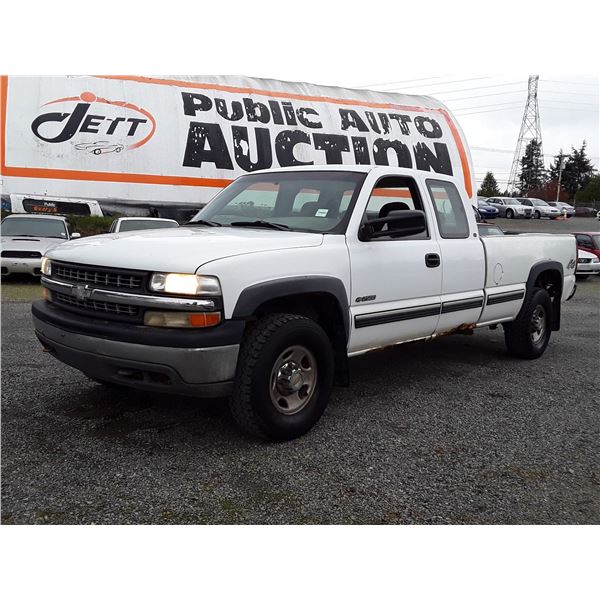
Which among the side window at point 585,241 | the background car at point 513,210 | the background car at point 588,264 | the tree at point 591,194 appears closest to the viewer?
the background car at point 588,264

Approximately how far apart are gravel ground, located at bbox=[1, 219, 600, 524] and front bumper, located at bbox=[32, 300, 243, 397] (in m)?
0.45

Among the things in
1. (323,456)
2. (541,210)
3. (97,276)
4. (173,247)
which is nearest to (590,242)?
(323,456)

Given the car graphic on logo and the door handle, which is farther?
the car graphic on logo

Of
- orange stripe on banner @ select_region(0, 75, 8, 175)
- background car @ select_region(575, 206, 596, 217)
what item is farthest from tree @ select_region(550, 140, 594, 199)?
orange stripe on banner @ select_region(0, 75, 8, 175)

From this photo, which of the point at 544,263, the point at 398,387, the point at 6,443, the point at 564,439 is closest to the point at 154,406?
the point at 6,443

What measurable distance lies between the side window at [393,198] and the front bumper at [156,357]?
1778 millimetres

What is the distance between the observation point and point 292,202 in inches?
183

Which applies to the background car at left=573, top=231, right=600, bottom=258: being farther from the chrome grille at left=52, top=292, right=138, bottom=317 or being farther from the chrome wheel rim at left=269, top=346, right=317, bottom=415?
the chrome grille at left=52, top=292, right=138, bottom=317

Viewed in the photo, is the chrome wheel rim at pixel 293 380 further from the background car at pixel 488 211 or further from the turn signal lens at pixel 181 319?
the background car at pixel 488 211

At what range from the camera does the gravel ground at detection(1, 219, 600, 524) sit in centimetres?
301

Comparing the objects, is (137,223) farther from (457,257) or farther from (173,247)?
(173,247)

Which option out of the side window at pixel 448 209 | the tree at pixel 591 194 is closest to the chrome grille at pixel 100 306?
the side window at pixel 448 209

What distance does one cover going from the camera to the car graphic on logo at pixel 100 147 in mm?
15028

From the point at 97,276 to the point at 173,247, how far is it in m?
0.50
